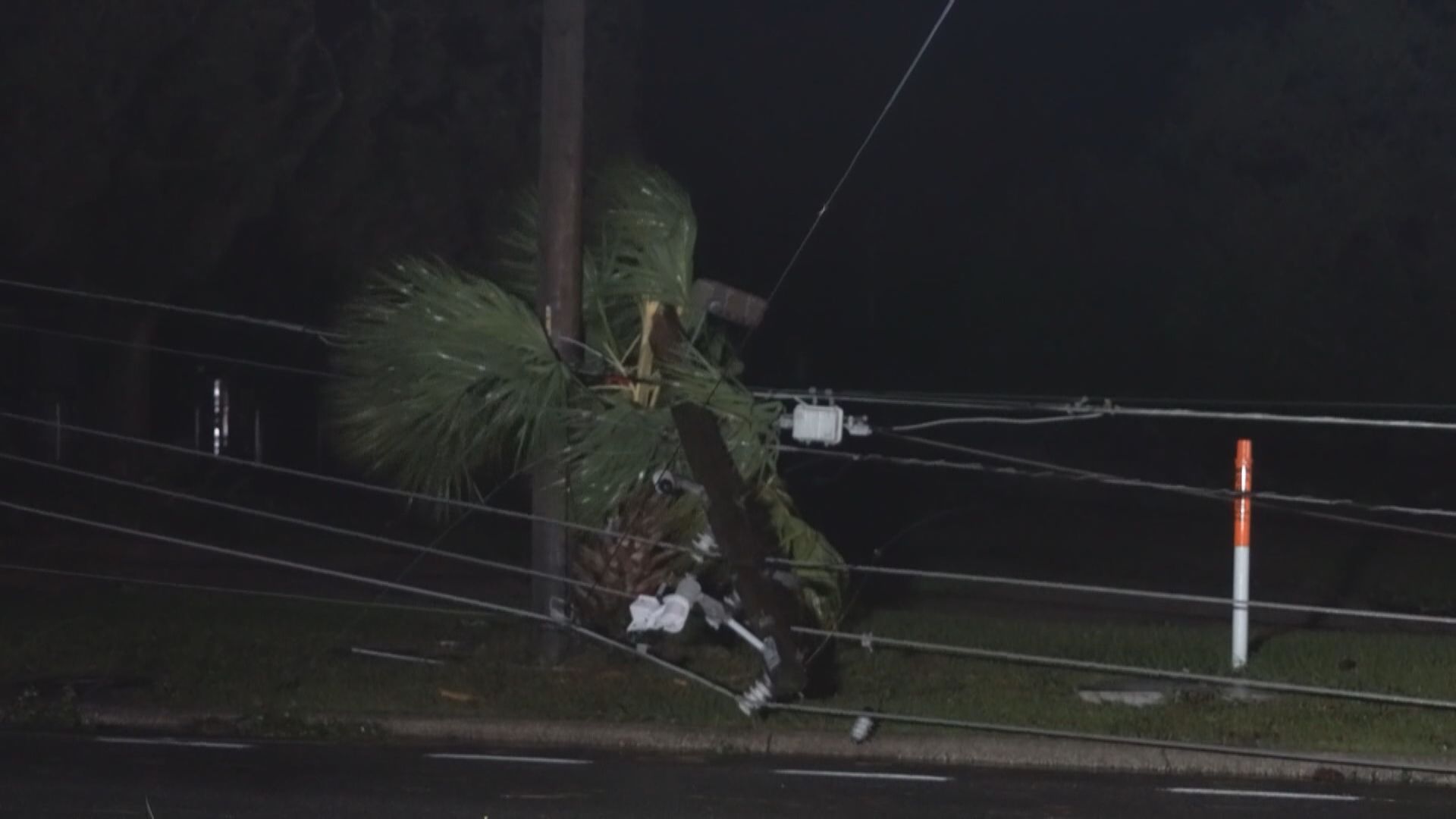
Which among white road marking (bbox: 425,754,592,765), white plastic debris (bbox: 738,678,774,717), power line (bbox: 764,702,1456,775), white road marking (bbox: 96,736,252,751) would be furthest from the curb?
white road marking (bbox: 425,754,592,765)

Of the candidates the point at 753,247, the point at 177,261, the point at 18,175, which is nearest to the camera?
the point at 18,175

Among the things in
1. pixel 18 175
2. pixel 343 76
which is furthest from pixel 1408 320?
pixel 18 175

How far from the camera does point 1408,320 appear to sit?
2184 cm

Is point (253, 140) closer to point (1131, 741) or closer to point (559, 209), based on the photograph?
point (559, 209)

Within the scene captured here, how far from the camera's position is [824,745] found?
980 centimetres

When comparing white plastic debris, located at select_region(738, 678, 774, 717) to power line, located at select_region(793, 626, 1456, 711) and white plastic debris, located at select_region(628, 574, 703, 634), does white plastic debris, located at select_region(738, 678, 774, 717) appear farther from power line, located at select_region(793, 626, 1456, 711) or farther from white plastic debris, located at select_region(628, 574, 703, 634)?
white plastic debris, located at select_region(628, 574, 703, 634)

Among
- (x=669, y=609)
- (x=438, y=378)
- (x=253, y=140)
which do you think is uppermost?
(x=253, y=140)

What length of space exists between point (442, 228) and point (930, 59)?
1214 centimetres

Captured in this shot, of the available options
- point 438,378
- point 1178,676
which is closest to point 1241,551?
point 1178,676

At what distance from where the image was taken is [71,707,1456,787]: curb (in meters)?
9.27

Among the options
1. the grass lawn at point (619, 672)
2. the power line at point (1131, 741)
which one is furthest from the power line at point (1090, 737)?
the grass lawn at point (619, 672)

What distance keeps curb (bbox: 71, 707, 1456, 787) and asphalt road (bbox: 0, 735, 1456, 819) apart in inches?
8.8

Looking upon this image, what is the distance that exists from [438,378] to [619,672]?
2482 millimetres

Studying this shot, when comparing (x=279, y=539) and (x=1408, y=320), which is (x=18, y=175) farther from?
(x=1408, y=320)
